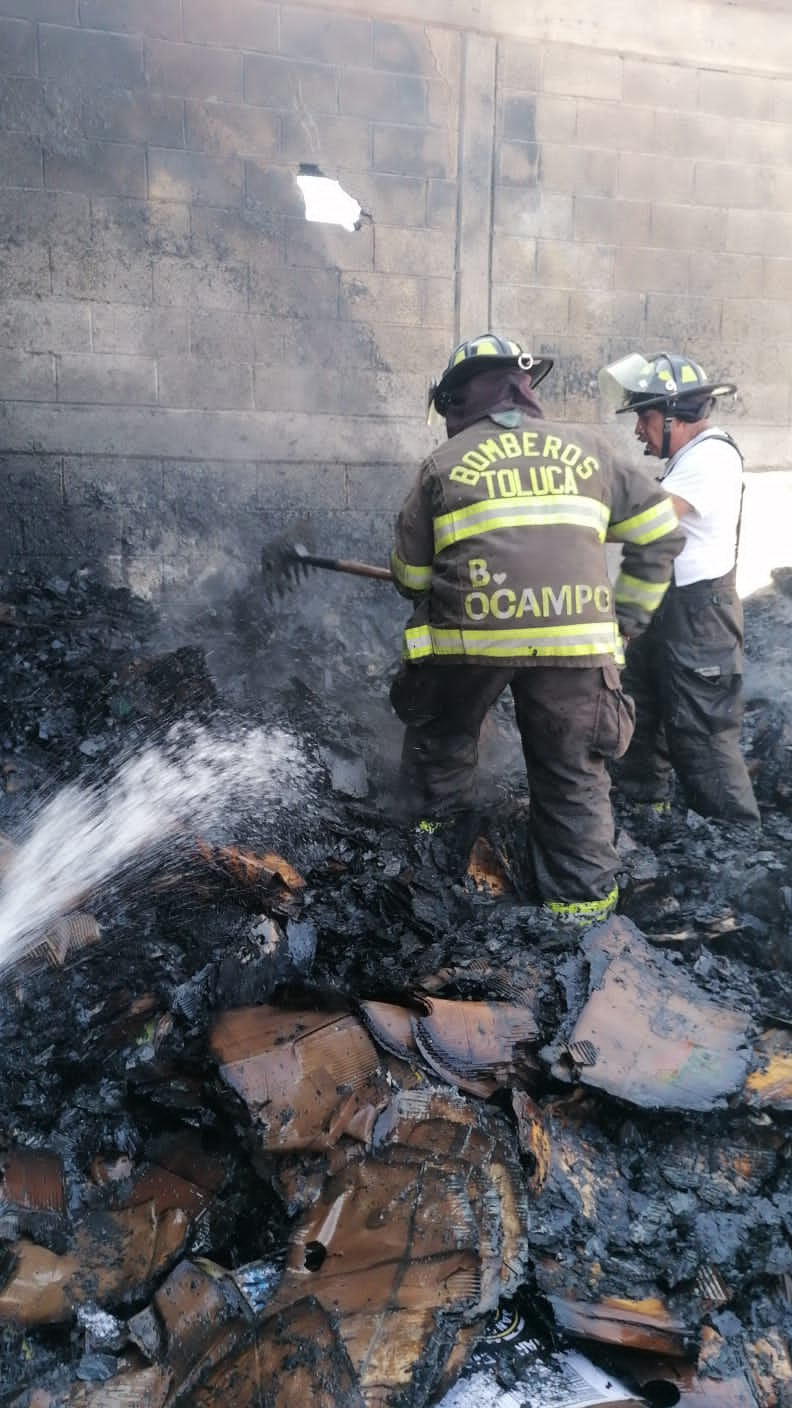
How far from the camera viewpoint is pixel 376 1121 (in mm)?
2367

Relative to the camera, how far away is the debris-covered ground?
204 cm

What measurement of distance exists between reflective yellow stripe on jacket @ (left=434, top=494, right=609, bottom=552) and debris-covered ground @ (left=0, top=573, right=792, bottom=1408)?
141 centimetres

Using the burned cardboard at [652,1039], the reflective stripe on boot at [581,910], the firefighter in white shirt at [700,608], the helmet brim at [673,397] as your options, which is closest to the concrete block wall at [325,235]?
the helmet brim at [673,397]

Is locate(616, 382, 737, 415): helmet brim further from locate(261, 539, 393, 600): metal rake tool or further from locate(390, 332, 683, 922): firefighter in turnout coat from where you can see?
locate(261, 539, 393, 600): metal rake tool

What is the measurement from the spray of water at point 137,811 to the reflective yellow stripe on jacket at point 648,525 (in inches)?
71.7

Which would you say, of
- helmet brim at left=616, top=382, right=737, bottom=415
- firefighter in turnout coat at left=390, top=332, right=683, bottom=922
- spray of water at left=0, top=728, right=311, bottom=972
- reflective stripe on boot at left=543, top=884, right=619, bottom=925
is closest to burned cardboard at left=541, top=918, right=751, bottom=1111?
reflective stripe on boot at left=543, top=884, right=619, bottom=925

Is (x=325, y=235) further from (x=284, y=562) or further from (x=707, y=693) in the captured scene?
(x=707, y=693)

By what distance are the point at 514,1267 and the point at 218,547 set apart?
16.7 feet

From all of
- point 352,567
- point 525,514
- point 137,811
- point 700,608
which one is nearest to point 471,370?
point 525,514

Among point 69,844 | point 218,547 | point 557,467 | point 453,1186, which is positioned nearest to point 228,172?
point 218,547

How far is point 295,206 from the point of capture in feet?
21.1

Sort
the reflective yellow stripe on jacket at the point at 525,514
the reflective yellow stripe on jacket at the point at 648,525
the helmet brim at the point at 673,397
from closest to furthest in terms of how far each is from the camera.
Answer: the reflective yellow stripe on jacket at the point at 525,514 < the reflective yellow stripe on jacket at the point at 648,525 < the helmet brim at the point at 673,397

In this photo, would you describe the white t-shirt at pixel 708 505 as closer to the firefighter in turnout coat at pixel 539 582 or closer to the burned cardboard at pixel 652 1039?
the firefighter in turnout coat at pixel 539 582

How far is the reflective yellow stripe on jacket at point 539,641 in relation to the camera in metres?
3.52
